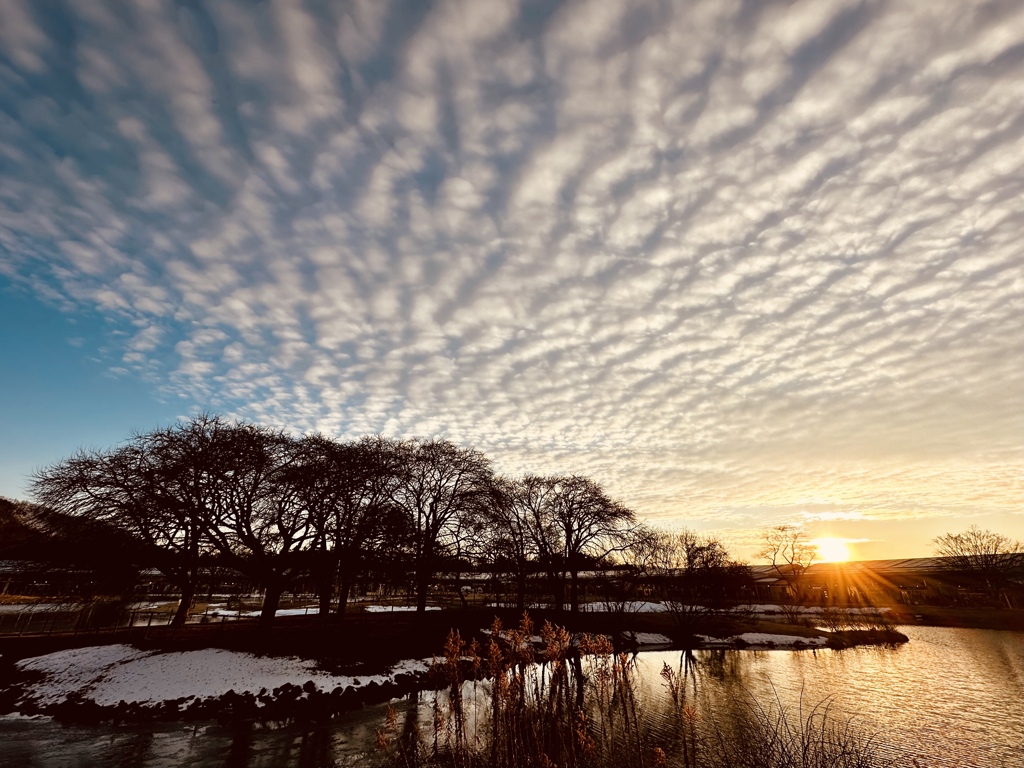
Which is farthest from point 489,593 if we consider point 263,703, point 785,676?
point 263,703

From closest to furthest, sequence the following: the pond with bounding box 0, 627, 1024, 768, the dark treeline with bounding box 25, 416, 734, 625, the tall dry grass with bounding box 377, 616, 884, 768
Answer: the tall dry grass with bounding box 377, 616, 884, 768 < the pond with bounding box 0, 627, 1024, 768 < the dark treeline with bounding box 25, 416, 734, 625

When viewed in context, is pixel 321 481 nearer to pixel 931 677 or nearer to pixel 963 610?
pixel 931 677

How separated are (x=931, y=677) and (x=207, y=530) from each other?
4154cm

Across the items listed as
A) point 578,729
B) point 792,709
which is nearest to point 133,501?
point 578,729

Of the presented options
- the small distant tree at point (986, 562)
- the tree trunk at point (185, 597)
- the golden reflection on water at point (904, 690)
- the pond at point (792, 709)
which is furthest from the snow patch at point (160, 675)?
the small distant tree at point (986, 562)

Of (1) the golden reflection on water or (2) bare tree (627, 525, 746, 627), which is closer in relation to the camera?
(1) the golden reflection on water

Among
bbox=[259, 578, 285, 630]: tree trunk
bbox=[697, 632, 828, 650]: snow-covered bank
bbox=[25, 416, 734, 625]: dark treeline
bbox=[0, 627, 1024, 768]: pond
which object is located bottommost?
bbox=[0, 627, 1024, 768]: pond

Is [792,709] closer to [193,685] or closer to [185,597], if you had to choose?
[193,685]

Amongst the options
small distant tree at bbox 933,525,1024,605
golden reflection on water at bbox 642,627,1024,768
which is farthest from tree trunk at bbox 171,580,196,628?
small distant tree at bbox 933,525,1024,605

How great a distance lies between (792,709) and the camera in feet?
64.2

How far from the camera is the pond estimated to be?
14500 millimetres

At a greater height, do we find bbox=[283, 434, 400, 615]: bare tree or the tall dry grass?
bbox=[283, 434, 400, 615]: bare tree

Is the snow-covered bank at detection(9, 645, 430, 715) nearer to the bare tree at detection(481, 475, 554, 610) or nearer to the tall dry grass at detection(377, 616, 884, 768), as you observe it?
the tall dry grass at detection(377, 616, 884, 768)

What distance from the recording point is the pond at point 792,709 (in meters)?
14.5
